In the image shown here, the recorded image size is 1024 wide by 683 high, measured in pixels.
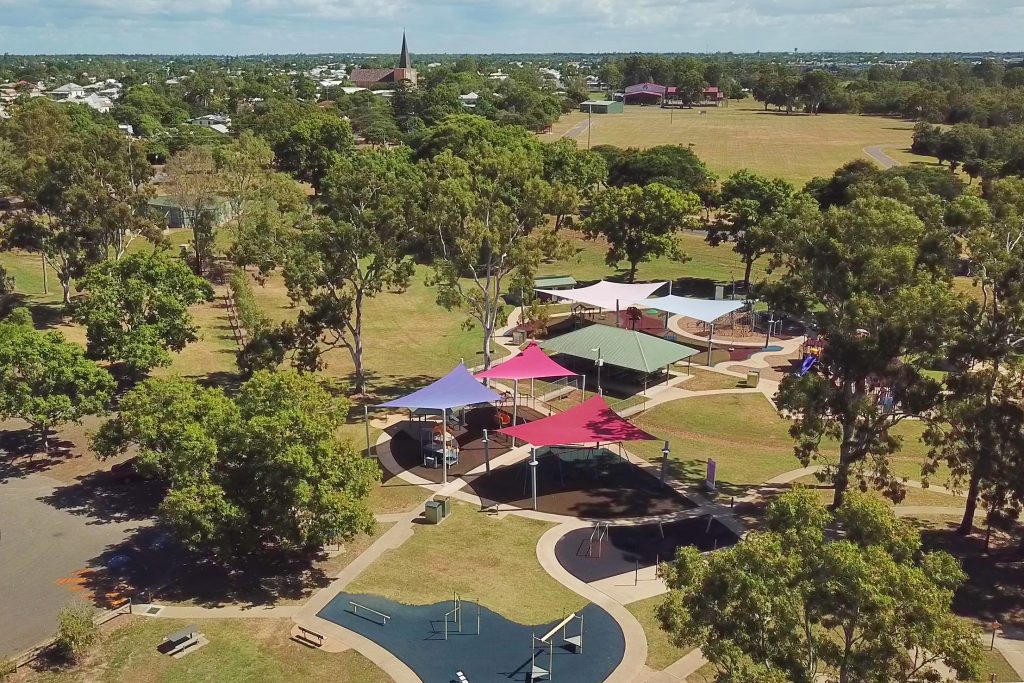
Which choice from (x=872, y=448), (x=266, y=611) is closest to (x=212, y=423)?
(x=266, y=611)

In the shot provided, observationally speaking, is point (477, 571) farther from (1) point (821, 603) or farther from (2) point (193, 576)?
(1) point (821, 603)

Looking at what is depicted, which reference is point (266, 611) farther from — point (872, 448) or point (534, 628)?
point (872, 448)

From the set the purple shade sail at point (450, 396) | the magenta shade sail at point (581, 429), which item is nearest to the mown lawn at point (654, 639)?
the magenta shade sail at point (581, 429)

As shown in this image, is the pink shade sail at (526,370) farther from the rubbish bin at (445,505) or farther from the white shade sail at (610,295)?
the white shade sail at (610,295)

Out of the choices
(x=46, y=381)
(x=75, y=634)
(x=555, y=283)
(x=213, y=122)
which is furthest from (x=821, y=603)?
(x=213, y=122)

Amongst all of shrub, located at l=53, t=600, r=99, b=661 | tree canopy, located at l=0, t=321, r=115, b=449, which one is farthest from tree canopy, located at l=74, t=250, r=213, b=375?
shrub, located at l=53, t=600, r=99, b=661
